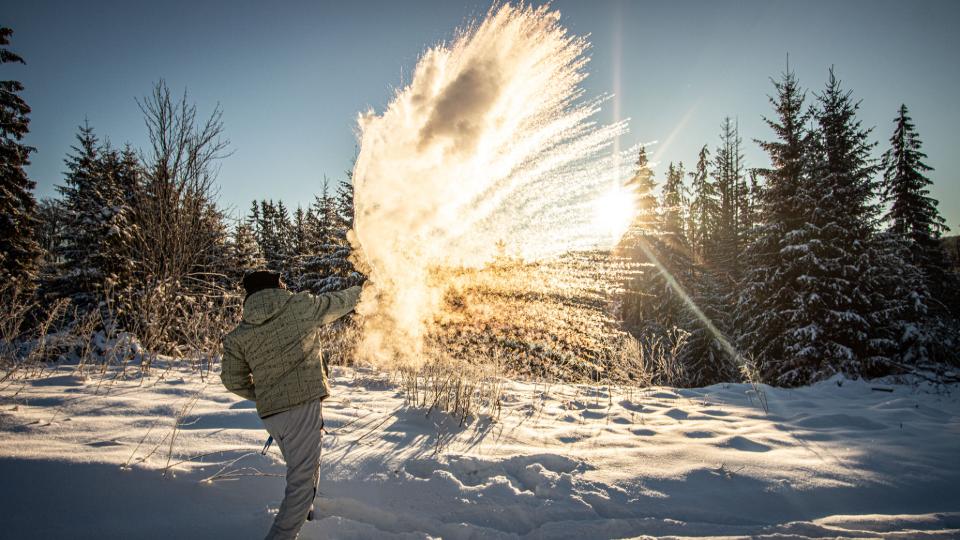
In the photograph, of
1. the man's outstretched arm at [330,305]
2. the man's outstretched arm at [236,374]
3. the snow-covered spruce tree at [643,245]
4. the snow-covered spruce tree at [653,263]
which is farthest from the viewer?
the snow-covered spruce tree at [643,245]

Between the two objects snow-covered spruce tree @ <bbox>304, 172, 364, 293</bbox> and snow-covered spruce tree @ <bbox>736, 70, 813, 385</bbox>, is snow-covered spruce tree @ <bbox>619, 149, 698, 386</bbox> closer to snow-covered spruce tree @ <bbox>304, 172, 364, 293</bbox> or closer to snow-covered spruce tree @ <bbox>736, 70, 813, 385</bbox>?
snow-covered spruce tree @ <bbox>736, 70, 813, 385</bbox>

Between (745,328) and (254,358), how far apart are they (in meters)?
16.9

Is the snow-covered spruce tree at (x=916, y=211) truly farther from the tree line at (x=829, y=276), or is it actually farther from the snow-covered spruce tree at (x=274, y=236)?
the snow-covered spruce tree at (x=274, y=236)

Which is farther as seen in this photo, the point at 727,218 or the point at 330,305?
the point at 727,218

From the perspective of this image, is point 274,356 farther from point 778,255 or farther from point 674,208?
point 674,208

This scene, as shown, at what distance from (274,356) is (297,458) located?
0.66 m

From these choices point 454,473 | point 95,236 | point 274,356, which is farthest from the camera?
point 95,236

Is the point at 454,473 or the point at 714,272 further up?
the point at 714,272

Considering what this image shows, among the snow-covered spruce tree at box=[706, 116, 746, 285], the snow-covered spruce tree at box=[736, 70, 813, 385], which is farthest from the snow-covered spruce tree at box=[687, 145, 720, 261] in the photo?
the snow-covered spruce tree at box=[736, 70, 813, 385]

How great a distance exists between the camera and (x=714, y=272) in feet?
80.0

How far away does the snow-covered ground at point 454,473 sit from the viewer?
2.66 metres

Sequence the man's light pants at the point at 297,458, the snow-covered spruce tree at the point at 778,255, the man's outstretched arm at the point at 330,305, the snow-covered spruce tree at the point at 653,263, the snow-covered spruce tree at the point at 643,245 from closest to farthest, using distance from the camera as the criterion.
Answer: the man's light pants at the point at 297,458, the man's outstretched arm at the point at 330,305, the snow-covered spruce tree at the point at 778,255, the snow-covered spruce tree at the point at 653,263, the snow-covered spruce tree at the point at 643,245

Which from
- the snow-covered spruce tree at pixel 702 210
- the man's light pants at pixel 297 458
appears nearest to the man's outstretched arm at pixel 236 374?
the man's light pants at pixel 297 458

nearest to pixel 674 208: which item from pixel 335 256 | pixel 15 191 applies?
pixel 335 256
